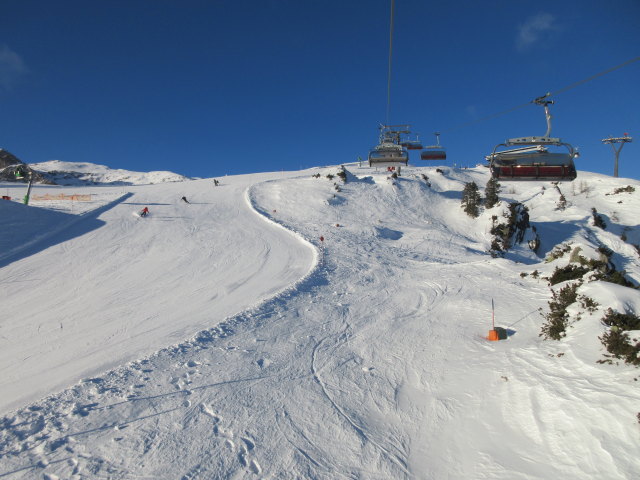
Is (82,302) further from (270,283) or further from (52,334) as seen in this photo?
(270,283)

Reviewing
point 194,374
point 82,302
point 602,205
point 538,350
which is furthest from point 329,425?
point 602,205

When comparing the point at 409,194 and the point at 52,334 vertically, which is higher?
the point at 409,194

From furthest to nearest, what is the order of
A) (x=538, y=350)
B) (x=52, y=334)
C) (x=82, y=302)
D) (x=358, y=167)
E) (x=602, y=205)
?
(x=358, y=167) < (x=602, y=205) < (x=82, y=302) < (x=52, y=334) < (x=538, y=350)

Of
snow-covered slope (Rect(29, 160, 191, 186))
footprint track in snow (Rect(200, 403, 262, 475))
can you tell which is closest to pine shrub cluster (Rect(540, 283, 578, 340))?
footprint track in snow (Rect(200, 403, 262, 475))

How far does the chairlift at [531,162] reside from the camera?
1320cm

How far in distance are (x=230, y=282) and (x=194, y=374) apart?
6.62m

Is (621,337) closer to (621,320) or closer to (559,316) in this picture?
(621,320)

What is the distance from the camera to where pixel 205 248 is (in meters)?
18.0

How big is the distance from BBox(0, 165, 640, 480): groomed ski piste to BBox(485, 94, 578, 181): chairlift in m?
3.48

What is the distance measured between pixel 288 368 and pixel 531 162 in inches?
501

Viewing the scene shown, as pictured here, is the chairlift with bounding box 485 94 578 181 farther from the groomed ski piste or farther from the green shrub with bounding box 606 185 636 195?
the green shrub with bounding box 606 185 636 195

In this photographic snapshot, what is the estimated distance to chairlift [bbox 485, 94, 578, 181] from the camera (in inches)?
520

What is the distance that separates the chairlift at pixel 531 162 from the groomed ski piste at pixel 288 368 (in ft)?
11.4

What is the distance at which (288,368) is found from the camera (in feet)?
25.0
